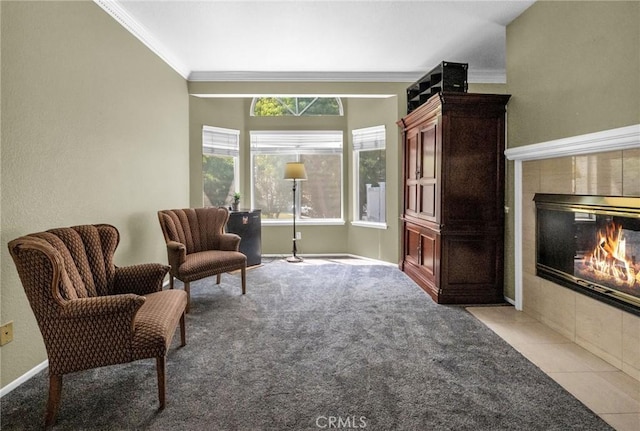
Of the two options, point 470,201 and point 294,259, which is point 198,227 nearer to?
point 294,259

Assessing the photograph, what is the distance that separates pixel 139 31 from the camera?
3561mm

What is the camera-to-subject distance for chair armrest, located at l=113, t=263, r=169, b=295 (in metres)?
2.45

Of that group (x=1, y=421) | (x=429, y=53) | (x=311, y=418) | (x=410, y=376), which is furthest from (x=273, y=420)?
(x=429, y=53)

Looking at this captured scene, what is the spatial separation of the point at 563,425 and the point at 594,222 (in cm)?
138

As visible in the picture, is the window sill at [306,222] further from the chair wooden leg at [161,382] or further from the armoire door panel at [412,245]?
the chair wooden leg at [161,382]

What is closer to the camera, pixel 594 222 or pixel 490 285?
pixel 594 222

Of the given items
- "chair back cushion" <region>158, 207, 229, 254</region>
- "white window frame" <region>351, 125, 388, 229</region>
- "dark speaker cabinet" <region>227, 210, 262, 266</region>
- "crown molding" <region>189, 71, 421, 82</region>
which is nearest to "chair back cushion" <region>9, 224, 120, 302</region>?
"chair back cushion" <region>158, 207, 229, 254</region>

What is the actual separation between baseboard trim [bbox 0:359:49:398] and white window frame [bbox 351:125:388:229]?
13.9 ft

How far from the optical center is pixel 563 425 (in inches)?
68.3

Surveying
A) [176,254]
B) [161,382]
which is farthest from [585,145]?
[176,254]

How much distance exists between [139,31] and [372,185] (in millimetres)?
3641

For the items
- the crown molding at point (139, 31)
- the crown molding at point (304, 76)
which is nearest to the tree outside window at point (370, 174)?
the crown molding at point (304, 76)

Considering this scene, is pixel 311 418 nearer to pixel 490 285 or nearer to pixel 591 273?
pixel 591 273

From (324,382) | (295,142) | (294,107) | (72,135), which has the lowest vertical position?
Result: (324,382)
